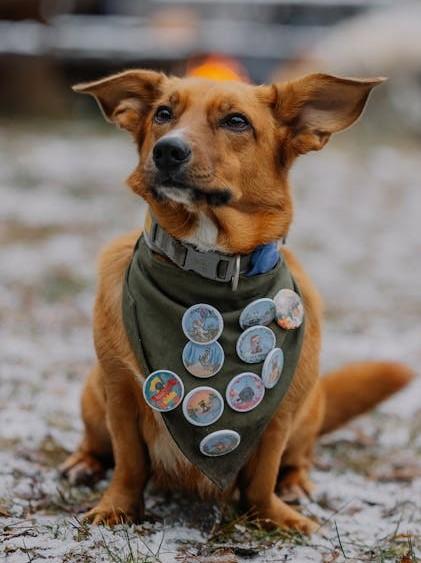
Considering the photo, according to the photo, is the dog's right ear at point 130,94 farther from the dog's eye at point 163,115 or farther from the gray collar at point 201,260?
the gray collar at point 201,260

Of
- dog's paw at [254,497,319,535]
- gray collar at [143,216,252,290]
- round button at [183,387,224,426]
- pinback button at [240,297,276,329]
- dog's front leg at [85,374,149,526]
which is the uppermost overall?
gray collar at [143,216,252,290]

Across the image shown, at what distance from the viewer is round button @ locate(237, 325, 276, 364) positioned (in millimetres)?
3021

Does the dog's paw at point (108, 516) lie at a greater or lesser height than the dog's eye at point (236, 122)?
lesser

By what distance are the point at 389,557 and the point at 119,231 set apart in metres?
5.16

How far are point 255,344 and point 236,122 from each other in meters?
0.79

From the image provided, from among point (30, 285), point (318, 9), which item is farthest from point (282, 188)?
point (318, 9)

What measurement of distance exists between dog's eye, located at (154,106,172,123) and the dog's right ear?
0.56 feet

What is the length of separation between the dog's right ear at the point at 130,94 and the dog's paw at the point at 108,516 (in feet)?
4.66

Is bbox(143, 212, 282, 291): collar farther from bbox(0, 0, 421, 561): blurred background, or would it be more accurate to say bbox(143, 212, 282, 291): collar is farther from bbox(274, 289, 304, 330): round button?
bbox(0, 0, 421, 561): blurred background

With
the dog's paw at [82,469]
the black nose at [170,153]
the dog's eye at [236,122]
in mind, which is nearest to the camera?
the black nose at [170,153]

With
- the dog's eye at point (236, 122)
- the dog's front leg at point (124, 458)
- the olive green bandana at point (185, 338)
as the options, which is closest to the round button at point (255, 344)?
the olive green bandana at point (185, 338)

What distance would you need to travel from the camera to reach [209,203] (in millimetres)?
2982

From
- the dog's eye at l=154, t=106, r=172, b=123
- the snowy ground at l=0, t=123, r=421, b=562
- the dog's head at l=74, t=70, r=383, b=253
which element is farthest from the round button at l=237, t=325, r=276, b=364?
the dog's eye at l=154, t=106, r=172, b=123

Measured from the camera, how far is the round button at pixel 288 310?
3078mm
